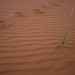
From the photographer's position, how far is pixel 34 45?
2.25 m

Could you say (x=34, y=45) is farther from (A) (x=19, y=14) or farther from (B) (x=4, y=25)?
(A) (x=19, y=14)

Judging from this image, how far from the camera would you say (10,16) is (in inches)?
136

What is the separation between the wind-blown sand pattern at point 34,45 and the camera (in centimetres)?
178

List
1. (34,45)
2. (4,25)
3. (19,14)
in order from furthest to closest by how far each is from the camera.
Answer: (19,14) < (4,25) < (34,45)

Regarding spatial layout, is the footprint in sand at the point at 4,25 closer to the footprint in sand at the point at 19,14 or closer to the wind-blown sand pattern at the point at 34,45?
the wind-blown sand pattern at the point at 34,45

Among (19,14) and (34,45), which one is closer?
(34,45)

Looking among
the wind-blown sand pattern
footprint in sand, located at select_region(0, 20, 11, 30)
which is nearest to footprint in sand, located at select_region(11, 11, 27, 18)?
the wind-blown sand pattern

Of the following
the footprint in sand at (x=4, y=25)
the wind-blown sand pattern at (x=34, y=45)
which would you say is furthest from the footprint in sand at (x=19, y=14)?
the footprint in sand at (x=4, y=25)

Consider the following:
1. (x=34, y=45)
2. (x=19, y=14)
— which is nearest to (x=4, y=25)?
(x=19, y=14)

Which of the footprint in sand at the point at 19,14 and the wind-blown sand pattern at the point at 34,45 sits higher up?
the wind-blown sand pattern at the point at 34,45

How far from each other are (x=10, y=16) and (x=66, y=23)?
1.28 m

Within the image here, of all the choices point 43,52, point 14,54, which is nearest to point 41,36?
point 43,52

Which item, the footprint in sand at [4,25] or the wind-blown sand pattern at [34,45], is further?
the footprint in sand at [4,25]

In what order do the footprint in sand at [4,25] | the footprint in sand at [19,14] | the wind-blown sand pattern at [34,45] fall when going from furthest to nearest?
the footprint in sand at [19,14], the footprint in sand at [4,25], the wind-blown sand pattern at [34,45]
